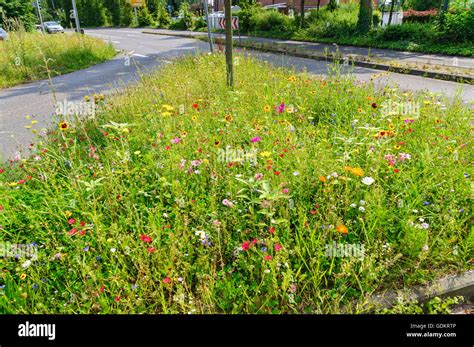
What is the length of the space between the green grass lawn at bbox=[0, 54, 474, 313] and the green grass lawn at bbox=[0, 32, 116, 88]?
27.5 feet

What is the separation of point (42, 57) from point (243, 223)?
43.6ft

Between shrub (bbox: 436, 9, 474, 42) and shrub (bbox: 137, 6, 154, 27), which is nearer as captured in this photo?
shrub (bbox: 436, 9, 474, 42)

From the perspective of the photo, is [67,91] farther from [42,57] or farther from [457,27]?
[457,27]

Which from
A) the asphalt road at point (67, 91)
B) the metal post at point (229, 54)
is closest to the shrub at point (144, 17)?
the asphalt road at point (67, 91)

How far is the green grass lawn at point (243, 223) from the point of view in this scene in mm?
2225

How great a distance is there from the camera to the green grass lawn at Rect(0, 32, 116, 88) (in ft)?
38.5

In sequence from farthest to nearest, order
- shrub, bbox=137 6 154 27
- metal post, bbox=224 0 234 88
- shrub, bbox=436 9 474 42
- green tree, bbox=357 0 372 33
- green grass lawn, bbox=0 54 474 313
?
1. shrub, bbox=137 6 154 27
2. green tree, bbox=357 0 372 33
3. shrub, bbox=436 9 474 42
4. metal post, bbox=224 0 234 88
5. green grass lawn, bbox=0 54 474 313

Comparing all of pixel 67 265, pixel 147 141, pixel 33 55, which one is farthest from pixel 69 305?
pixel 33 55

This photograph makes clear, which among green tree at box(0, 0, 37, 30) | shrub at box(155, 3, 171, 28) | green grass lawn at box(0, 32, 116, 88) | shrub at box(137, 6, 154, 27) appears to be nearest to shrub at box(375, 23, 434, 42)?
green grass lawn at box(0, 32, 116, 88)

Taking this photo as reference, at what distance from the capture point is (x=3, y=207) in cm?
294

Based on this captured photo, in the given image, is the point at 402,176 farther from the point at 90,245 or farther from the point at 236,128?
the point at 90,245

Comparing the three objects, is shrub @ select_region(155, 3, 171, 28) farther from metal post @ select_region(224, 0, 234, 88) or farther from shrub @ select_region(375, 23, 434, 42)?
metal post @ select_region(224, 0, 234, 88)

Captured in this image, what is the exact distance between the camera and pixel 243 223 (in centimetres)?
272

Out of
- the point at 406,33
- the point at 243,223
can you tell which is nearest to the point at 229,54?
the point at 243,223
